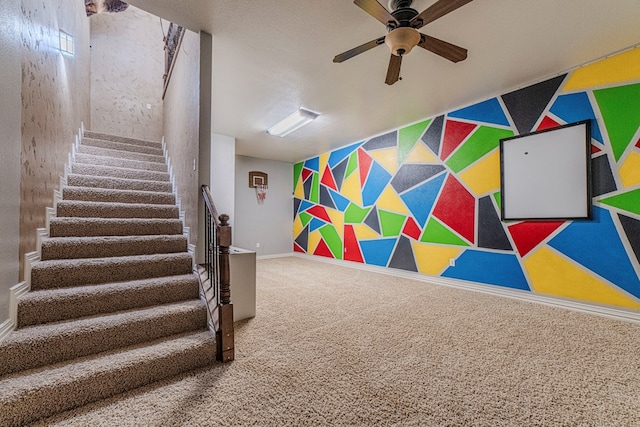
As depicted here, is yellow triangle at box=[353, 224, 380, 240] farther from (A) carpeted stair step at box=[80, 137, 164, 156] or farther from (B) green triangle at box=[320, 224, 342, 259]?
(A) carpeted stair step at box=[80, 137, 164, 156]

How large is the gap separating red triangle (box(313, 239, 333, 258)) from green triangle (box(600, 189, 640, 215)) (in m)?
4.59

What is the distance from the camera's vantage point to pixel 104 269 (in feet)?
7.22

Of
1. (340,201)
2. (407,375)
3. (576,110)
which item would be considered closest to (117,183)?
(407,375)

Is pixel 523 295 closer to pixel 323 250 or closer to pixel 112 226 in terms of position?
pixel 323 250

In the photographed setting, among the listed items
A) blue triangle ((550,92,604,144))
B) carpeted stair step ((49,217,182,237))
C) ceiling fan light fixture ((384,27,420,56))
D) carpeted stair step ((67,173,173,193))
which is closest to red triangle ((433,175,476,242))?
blue triangle ((550,92,604,144))

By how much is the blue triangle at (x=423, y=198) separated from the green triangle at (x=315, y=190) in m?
2.53

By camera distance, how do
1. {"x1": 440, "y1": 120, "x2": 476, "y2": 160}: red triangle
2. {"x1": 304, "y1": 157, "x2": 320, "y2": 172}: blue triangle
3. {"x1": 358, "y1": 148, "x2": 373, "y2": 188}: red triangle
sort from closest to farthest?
1. {"x1": 440, "y1": 120, "x2": 476, "y2": 160}: red triangle
2. {"x1": 358, "y1": 148, "x2": 373, "y2": 188}: red triangle
3. {"x1": 304, "y1": 157, "x2": 320, "y2": 172}: blue triangle

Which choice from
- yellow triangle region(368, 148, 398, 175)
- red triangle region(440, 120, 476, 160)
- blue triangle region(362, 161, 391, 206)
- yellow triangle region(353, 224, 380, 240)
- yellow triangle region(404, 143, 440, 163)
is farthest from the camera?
yellow triangle region(353, 224, 380, 240)

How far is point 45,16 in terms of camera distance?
2492 mm

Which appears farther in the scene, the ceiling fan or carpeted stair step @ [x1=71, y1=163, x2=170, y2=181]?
carpeted stair step @ [x1=71, y1=163, x2=170, y2=181]

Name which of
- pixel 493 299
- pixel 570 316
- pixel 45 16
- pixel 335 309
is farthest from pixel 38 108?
pixel 570 316

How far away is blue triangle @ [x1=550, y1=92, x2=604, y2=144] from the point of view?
2.81 meters

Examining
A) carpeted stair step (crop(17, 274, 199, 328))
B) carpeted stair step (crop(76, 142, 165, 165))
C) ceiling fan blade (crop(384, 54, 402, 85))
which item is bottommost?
carpeted stair step (crop(17, 274, 199, 328))

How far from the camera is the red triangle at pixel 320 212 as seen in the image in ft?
20.8
